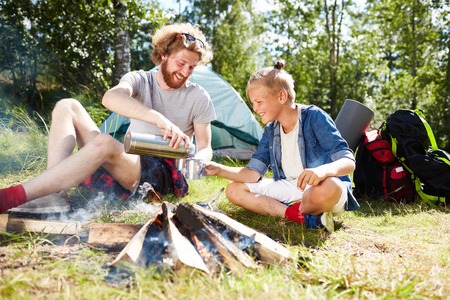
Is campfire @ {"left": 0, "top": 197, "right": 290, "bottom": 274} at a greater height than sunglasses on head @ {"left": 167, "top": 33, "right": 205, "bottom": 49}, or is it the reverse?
sunglasses on head @ {"left": 167, "top": 33, "right": 205, "bottom": 49}

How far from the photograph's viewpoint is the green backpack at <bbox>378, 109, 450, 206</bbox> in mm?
2961

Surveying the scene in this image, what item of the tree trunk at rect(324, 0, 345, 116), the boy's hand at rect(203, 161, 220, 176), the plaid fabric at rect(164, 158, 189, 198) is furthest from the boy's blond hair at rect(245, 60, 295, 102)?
the tree trunk at rect(324, 0, 345, 116)

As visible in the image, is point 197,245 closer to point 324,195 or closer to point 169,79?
point 324,195

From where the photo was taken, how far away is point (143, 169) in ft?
7.96

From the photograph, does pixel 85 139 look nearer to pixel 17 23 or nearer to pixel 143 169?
pixel 143 169

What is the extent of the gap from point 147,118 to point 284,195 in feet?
3.76

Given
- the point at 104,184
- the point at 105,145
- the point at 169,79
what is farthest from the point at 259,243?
the point at 169,79

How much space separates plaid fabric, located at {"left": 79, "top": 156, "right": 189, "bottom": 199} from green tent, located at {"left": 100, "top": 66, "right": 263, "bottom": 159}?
2088mm

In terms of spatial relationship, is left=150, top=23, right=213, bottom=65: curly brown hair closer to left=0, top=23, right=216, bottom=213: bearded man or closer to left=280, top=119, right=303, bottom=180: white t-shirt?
left=0, top=23, right=216, bottom=213: bearded man

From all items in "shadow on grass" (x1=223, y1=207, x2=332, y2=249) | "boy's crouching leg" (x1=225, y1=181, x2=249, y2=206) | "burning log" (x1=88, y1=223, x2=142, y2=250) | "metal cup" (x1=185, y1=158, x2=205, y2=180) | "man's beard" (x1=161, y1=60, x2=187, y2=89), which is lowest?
"shadow on grass" (x1=223, y1=207, x2=332, y2=249)

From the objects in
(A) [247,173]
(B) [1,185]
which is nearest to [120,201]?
(A) [247,173]

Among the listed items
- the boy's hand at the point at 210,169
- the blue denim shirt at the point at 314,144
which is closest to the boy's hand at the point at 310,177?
the blue denim shirt at the point at 314,144

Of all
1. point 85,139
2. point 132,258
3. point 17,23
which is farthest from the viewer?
point 17,23

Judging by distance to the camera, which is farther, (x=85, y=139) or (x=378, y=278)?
(x=85, y=139)
